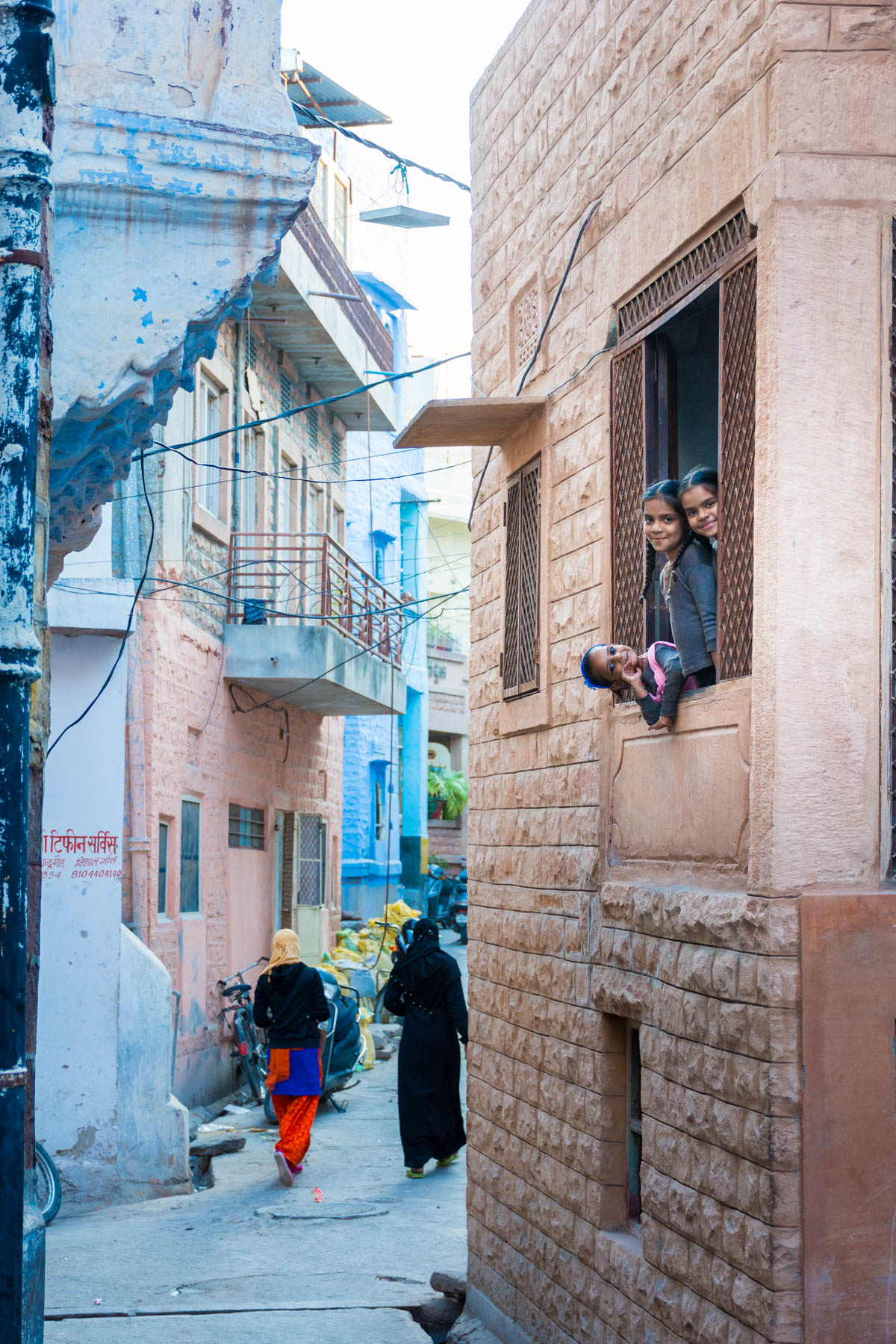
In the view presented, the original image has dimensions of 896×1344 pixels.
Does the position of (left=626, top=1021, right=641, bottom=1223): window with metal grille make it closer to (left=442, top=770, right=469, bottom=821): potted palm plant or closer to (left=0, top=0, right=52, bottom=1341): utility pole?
(left=0, top=0, right=52, bottom=1341): utility pole

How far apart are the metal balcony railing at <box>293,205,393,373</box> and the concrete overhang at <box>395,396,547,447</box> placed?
8.58m

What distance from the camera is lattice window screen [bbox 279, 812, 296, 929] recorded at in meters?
18.7

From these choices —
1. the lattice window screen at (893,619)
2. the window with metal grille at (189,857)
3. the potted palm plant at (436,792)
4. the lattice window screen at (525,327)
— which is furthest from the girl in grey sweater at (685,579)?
the potted palm plant at (436,792)

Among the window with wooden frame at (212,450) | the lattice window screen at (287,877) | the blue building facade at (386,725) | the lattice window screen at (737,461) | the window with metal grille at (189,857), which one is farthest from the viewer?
the blue building facade at (386,725)

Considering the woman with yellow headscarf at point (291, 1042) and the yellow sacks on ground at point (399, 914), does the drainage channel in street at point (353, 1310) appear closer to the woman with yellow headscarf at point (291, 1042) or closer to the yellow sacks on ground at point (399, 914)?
the woman with yellow headscarf at point (291, 1042)

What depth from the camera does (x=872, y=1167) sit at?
14.4 feet

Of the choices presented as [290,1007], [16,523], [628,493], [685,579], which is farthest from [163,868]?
[16,523]

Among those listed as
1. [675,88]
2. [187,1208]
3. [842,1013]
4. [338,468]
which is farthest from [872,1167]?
[338,468]

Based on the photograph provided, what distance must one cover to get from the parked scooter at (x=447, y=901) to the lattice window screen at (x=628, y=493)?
25629 millimetres

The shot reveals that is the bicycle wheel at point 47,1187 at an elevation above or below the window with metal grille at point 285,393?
below

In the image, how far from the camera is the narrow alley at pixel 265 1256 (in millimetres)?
7547

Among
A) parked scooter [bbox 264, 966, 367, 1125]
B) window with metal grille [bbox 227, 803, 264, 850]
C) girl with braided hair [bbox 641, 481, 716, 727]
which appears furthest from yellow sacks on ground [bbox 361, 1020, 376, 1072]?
girl with braided hair [bbox 641, 481, 716, 727]

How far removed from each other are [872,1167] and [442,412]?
13.5ft

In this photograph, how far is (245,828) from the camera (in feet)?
54.9
